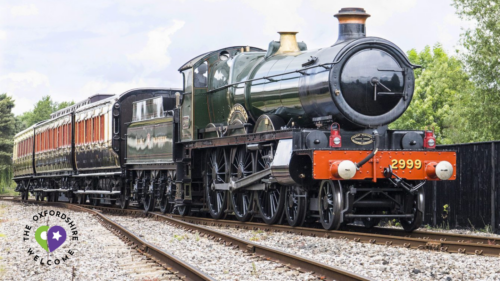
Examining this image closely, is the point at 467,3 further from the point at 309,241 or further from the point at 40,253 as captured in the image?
the point at 40,253

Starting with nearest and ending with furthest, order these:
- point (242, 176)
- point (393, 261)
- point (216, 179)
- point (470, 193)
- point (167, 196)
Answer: point (393, 261), point (470, 193), point (242, 176), point (216, 179), point (167, 196)

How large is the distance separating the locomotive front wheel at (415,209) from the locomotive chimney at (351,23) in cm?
275

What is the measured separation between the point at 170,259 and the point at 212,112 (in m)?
7.31

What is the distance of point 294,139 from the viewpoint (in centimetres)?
1042

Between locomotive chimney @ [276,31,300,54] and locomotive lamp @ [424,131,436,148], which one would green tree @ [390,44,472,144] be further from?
locomotive lamp @ [424,131,436,148]

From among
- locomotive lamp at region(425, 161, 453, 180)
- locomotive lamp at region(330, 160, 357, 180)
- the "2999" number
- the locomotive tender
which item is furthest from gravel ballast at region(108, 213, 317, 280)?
locomotive lamp at region(425, 161, 453, 180)

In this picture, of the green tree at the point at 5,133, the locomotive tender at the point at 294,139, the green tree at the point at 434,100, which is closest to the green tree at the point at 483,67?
the green tree at the point at 434,100

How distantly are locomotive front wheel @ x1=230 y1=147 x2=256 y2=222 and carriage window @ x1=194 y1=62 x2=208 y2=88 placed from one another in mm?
2114

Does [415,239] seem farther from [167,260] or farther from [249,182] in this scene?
[249,182]

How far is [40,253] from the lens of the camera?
9031 mm

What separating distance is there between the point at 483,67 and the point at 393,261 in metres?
24.6

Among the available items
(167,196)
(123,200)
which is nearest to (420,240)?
(167,196)

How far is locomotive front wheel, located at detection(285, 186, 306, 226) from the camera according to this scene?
36.3 ft

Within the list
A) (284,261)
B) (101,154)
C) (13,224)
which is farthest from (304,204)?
(101,154)
